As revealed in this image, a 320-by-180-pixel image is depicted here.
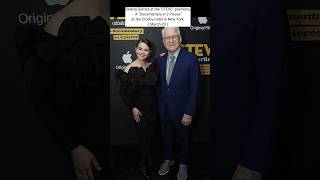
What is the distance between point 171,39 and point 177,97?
0.20 meters

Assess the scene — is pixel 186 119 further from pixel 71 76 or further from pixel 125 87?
pixel 71 76

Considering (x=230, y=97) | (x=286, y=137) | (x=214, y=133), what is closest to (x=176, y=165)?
(x=214, y=133)

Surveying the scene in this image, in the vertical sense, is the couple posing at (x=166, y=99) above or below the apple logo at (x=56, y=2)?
below

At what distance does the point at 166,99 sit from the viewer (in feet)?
4.60

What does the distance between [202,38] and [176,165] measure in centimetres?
44

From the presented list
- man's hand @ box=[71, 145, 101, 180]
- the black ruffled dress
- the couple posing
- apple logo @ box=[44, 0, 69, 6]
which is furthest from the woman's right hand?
apple logo @ box=[44, 0, 69, 6]

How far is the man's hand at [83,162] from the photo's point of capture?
1.40 m

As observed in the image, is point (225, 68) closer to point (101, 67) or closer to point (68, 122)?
point (101, 67)

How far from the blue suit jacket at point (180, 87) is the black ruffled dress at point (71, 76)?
197 millimetres

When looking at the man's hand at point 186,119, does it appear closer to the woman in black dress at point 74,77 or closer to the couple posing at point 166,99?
the couple posing at point 166,99

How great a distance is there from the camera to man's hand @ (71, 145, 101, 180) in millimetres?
1402

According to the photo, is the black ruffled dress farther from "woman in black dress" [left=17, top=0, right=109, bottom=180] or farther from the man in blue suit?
the man in blue suit

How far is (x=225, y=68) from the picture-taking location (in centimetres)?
134

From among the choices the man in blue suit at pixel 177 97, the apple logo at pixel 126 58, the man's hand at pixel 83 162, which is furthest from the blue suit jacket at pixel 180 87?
the man's hand at pixel 83 162
